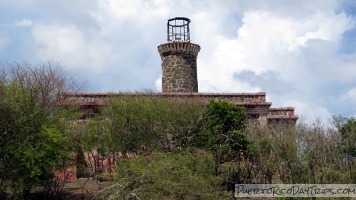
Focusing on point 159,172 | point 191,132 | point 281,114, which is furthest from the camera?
point 281,114

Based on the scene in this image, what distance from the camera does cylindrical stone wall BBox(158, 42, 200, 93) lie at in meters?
30.6

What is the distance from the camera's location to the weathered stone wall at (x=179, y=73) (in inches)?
1203

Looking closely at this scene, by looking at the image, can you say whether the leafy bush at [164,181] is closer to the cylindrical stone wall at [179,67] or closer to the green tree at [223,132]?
the green tree at [223,132]

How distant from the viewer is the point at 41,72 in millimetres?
21438

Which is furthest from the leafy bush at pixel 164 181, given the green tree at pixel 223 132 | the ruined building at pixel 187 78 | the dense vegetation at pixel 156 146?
the ruined building at pixel 187 78

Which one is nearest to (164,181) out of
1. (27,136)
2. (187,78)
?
(27,136)

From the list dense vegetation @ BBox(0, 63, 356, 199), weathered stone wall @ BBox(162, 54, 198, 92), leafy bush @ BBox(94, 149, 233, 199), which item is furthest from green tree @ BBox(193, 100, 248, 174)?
weathered stone wall @ BBox(162, 54, 198, 92)

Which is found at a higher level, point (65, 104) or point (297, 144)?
point (65, 104)

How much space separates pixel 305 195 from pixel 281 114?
14.5m

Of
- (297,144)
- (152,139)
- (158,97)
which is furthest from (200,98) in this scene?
(297,144)

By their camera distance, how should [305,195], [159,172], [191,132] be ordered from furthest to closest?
[191,132]
[305,195]
[159,172]

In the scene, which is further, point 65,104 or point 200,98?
point 200,98

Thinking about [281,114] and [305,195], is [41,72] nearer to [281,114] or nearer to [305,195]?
[305,195]

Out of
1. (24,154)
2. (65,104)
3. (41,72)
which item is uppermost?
(41,72)
